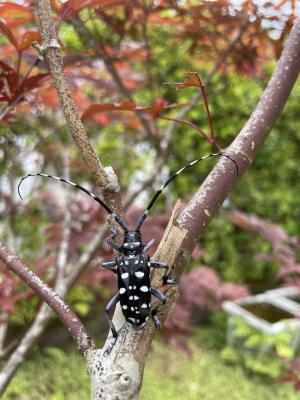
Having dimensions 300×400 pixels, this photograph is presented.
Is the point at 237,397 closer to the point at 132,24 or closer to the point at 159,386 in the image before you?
the point at 159,386

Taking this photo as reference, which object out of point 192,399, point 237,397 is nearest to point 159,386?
point 192,399

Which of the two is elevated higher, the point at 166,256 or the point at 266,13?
the point at 266,13

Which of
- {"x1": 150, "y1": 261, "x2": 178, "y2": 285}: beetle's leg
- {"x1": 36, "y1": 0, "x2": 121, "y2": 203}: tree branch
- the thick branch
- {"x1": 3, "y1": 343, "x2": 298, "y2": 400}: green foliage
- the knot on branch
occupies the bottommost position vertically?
{"x1": 3, "y1": 343, "x2": 298, "y2": 400}: green foliage

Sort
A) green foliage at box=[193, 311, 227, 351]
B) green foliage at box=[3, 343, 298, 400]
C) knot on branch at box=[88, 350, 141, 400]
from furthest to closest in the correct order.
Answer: green foliage at box=[193, 311, 227, 351] → green foliage at box=[3, 343, 298, 400] → knot on branch at box=[88, 350, 141, 400]

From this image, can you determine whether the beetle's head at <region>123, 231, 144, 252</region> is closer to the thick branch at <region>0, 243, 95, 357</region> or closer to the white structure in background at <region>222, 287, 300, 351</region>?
the thick branch at <region>0, 243, 95, 357</region>

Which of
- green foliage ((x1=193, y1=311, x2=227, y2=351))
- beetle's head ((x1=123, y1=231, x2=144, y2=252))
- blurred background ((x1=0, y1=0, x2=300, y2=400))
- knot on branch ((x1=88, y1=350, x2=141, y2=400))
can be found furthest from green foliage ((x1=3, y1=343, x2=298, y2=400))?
knot on branch ((x1=88, y1=350, x2=141, y2=400))

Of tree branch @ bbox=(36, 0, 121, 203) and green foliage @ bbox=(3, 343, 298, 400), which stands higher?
tree branch @ bbox=(36, 0, 121, 203)

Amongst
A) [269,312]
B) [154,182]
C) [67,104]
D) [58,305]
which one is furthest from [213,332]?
[67,104]
